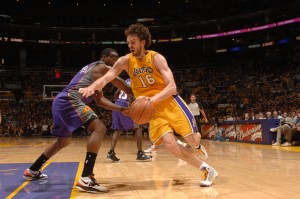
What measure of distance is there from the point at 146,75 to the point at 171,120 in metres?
0.64

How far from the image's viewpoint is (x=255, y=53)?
118 ft

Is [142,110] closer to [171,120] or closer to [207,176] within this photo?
[171,120]

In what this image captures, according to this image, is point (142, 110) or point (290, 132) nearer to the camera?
point (142, 110)

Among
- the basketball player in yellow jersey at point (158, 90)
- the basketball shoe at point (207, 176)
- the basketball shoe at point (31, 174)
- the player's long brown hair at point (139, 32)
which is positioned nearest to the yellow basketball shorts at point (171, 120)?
the basketball player in yellow jersey at point (158, 90)

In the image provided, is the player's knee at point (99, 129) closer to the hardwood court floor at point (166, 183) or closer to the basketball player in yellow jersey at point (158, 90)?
the basketball player in yellow jersey at point (158, 90)

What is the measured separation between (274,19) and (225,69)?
6.96m

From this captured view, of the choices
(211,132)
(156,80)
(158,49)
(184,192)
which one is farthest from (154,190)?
(158,49)

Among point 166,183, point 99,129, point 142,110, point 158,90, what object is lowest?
point 166,183

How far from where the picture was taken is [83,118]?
4.07 metres

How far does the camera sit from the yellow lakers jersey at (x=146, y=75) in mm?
4000

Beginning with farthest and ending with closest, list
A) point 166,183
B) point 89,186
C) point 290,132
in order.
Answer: point 290,132 < point 166,183 < point 89,186

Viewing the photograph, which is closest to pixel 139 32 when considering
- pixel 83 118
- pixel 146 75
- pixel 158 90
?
pixel 146 75

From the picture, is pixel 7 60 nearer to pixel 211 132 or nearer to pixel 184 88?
pixel 184 88

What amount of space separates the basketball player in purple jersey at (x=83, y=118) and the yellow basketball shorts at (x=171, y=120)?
500 mm
